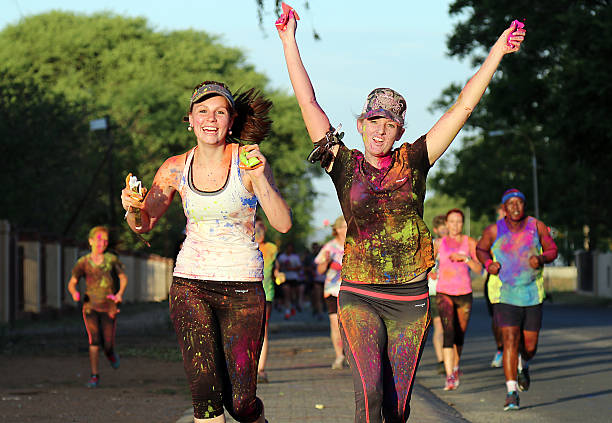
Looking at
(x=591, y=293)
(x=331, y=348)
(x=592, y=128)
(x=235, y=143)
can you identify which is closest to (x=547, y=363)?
(x=331, y=348)

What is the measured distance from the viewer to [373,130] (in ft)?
18.6

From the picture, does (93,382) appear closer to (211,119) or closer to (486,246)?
(486,246)

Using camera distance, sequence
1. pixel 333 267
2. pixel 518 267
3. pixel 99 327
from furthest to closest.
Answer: pixel 333 267 < pixel 99 327 < pixel 518 267

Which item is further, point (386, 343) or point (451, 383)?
point (451, 383)

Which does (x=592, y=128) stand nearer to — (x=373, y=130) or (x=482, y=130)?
(x=373, y=130)

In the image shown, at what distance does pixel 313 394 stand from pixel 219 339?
5.10 m

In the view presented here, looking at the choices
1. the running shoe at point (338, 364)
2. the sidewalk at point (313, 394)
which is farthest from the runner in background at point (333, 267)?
the sidewalk at point (313, 394)

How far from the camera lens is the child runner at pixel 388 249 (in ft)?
17.9

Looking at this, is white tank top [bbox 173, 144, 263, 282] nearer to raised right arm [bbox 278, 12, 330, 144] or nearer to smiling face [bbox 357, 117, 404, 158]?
raised right arm [bbox 278, 12, 330, 144]

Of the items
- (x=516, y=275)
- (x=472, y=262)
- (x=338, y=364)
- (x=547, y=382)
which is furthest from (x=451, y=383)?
(x=338, y=364)

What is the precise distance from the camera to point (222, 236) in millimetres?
5555

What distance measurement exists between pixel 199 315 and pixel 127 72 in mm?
57960

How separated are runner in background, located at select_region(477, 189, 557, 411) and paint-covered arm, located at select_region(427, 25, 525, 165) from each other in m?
4.62

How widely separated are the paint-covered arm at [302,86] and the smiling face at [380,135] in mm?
193
